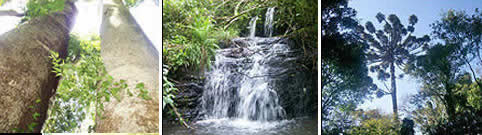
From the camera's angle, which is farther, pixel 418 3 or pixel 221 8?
pixel 418 3

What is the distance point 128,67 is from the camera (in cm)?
203

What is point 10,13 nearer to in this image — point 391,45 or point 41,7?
point 41,7

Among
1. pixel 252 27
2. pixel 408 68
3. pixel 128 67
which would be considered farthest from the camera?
pixel 408 68

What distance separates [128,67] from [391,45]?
1.82 metres

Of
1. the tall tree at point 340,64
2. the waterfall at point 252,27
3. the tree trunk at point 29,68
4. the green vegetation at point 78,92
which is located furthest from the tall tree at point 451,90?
the tree trunk at point 29,68

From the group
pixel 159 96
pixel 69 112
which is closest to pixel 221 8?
pixel 159 96

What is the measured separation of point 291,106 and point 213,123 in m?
0.53

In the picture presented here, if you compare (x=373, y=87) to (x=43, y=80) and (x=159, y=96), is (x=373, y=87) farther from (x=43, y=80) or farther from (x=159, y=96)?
(x=43, y=80)

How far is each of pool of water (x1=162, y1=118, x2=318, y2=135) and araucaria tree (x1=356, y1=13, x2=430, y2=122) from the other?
0.73 meters

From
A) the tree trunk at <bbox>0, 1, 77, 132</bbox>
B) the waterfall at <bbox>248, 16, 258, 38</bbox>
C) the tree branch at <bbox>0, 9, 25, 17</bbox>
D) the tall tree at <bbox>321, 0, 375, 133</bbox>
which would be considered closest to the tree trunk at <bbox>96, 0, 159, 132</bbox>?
the tree trunk at <bbox>0, 1, 77, 132</bbox>

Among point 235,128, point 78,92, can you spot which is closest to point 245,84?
point 235,128

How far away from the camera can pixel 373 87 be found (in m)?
2.31

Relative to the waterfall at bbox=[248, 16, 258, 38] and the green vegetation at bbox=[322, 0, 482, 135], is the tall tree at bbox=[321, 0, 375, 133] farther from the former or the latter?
the waterfall at bbox=[248, 16, 258, 38]

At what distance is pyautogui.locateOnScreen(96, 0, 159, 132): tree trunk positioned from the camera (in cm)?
193
